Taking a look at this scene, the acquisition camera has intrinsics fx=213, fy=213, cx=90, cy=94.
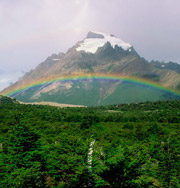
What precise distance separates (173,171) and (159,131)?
126 feet

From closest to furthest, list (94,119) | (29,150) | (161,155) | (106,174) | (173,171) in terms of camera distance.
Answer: (106,174)
(173,171)
(161,155)
(29,150)
(94,119)

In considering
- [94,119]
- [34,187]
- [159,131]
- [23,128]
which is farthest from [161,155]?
[94,119]

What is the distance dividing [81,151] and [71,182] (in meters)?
4.06

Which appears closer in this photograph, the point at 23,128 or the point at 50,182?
the point at 50,182

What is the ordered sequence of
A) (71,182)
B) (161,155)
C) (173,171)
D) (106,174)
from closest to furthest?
(106,174), (71,182), (173,171), (161,155)

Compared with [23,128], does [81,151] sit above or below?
below

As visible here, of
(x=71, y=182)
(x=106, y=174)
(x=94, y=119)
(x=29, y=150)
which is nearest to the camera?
(x=106, y=174)

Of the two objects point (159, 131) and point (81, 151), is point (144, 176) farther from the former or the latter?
point (159, 131)

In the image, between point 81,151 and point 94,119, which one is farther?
point 94,119

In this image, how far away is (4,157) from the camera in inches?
960

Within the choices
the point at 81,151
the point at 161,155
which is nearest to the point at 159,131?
the point at 161,155

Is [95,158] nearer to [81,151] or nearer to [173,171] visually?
[81,151]

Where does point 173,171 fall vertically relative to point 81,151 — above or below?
below

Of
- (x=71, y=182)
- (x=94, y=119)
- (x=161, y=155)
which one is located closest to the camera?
(x=71, y=182)
